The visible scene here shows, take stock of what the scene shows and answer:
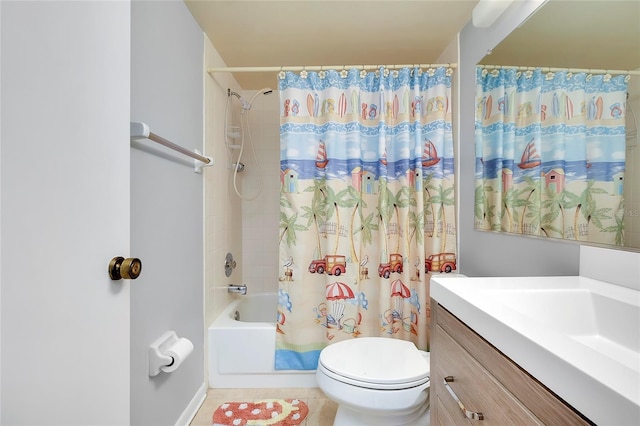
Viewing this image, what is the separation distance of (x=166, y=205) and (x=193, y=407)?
1.14 meters

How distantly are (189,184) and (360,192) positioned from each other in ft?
3.26

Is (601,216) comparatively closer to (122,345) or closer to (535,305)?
(535,305)

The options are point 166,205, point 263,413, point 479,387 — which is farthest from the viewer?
point 263,413

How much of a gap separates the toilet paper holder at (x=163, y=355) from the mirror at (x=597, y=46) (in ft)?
5.16

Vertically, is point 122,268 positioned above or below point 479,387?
above

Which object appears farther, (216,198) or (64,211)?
(216,198)

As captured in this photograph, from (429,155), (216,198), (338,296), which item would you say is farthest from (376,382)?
(216,198)

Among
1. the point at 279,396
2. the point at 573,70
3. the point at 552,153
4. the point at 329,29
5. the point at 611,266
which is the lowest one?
the point at 279,396

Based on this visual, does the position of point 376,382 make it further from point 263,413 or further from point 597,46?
point 597,46

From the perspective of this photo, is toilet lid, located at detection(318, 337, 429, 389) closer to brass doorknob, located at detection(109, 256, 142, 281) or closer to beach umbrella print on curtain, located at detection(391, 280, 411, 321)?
beach umbrella print on curtain, located at detection(391, 280, 411, 321)

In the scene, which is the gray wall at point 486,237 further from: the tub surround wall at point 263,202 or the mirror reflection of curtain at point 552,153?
the tub surround wall at point 263,202

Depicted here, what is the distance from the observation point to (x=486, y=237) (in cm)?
160

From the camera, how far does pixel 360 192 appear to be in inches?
77.2

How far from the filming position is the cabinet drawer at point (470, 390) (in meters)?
0.61
